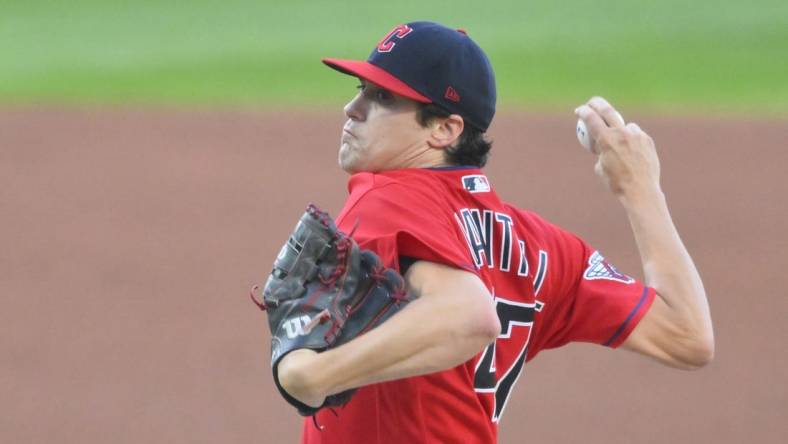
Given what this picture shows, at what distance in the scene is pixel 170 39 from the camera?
A: 14.8 m

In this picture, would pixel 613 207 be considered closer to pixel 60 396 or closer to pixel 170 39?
pixel 60 396

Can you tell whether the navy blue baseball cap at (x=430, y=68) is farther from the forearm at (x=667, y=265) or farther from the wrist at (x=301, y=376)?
the wrist at (x=301, y=376)

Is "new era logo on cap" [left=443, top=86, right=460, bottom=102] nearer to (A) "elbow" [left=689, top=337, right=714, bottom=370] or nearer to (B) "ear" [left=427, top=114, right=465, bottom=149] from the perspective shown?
(B) "ear" [left=427, top=114, right=465, bottom=149]

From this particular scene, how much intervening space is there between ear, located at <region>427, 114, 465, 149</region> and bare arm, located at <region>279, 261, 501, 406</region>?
0.51m

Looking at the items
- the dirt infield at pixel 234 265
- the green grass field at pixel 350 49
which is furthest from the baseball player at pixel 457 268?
the green grass field at pixel 350 49

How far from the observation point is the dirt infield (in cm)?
688

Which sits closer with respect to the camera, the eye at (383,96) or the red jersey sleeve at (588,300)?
the eye at (383,96)

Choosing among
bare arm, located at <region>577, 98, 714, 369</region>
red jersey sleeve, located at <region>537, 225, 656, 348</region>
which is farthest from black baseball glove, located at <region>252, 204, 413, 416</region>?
bare arm, located at <region>577, 98, 714, 369</region>

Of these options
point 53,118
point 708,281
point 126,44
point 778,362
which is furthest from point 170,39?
point 778,362

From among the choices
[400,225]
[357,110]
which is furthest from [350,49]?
[400,225]

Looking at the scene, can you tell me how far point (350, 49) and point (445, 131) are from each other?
37.5ft

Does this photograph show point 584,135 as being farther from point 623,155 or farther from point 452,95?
point 452,95

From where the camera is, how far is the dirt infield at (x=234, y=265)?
6883mm

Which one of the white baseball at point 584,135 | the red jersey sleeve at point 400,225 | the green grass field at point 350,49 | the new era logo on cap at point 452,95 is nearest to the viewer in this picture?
the red jersey sleeve at point 400,225
